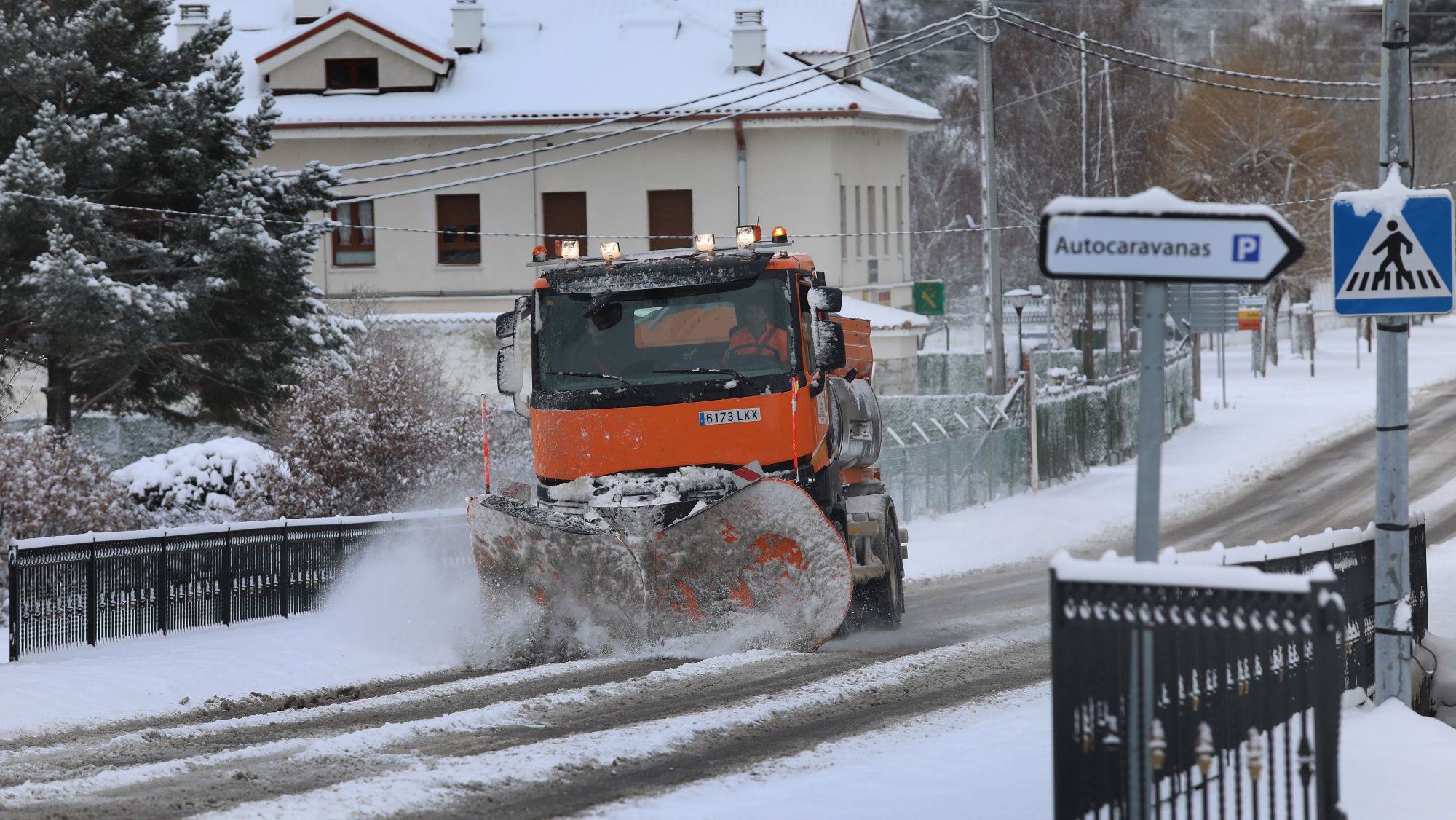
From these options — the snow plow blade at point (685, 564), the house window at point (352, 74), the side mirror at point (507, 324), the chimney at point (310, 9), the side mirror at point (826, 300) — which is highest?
the chimney at point (310, 9)

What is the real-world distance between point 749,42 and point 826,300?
85.8 ft

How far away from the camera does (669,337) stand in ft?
40.6

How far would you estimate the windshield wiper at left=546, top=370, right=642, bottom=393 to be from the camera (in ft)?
40.2

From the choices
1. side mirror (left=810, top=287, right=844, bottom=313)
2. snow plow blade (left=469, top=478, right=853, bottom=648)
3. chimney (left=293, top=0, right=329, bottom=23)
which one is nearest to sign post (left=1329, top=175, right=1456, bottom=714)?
snow plow blade (left=469, top=478, right=853, bottom=648)

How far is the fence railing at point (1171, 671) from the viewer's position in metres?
5.14

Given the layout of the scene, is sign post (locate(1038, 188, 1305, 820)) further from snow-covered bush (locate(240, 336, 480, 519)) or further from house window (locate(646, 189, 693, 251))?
house window (locate(646, 189, 693, 251))

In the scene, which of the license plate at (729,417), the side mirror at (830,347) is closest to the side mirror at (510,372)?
the license plate at (729,417)

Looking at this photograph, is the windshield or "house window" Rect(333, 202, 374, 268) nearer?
the windshield

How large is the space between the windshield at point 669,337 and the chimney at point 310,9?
1225 inches

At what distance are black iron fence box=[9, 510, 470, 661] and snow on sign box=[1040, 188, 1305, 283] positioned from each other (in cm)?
980

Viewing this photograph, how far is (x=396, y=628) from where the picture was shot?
13609 mm

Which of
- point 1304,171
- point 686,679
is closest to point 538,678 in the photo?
point 686,679

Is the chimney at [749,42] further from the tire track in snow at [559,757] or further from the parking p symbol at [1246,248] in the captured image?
the parking p symbol at [1246,248]

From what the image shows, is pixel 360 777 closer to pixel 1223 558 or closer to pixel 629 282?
pixel 1223 558
